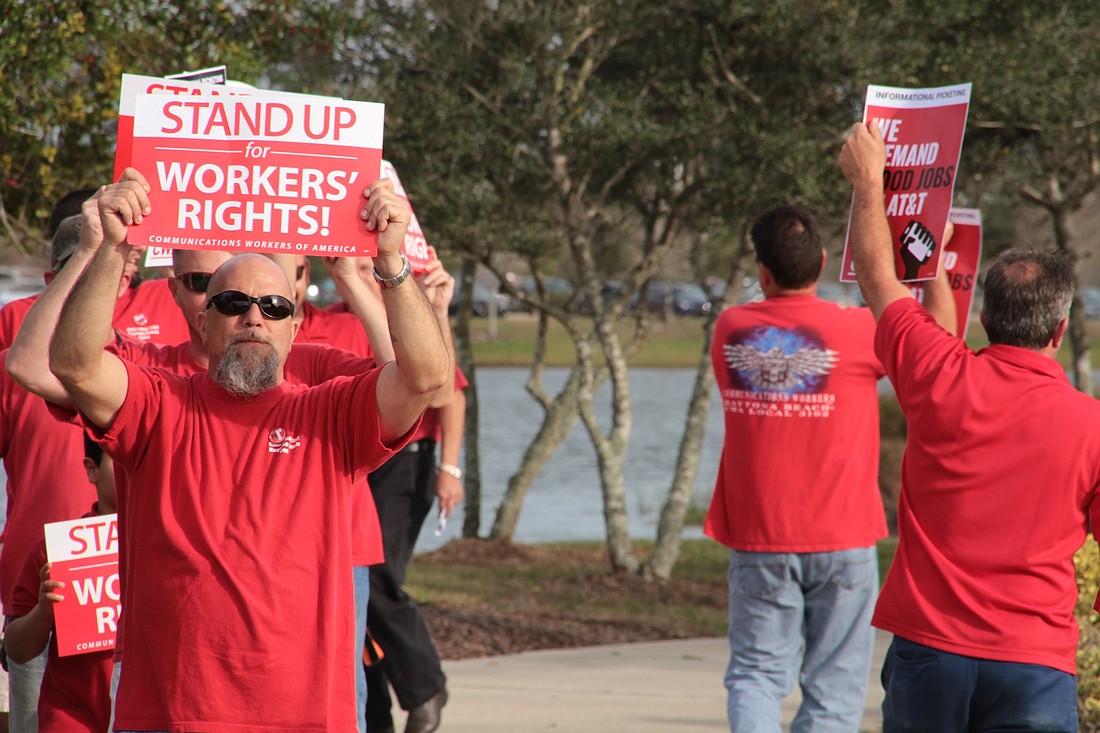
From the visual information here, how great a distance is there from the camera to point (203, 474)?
3086 millimetres

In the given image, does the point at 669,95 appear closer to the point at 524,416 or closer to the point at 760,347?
the point at 760,347

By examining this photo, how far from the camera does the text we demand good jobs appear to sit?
10.4ft

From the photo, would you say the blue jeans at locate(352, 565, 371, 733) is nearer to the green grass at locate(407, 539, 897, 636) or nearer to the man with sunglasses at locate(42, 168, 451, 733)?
the man with sunglasses at locate(42, 168, 451, 733)

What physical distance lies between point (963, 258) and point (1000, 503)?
200 cm

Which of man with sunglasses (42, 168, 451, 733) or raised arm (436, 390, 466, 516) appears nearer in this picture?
man with sunglasses (42, 168, 451, 733)

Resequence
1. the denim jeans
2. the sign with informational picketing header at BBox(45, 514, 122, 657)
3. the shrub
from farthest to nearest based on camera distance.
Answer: the shrub < the denim jeans < the sign with informational picketing header at BBox(45, 514, 122, 657)

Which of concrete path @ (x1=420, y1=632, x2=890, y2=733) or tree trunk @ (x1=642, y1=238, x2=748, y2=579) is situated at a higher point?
tree trunk @ (x1=642, y1=238, x2=748, y2=579)

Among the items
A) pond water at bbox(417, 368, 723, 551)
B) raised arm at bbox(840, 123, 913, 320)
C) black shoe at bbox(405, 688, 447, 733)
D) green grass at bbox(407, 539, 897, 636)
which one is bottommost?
pond water at bbox(417, 368, 723, 551)

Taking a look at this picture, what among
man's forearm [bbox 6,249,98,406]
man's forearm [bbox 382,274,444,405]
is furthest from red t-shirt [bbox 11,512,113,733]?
man's forearm [bbox 382,274,444,405]

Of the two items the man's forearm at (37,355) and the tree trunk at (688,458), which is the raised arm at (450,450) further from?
the tree trunk at (688,458)

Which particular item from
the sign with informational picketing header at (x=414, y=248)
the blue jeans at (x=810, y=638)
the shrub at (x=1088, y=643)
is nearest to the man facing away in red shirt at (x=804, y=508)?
the blue jeans at (x=810, y=638)

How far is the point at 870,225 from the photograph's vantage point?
3916 millimetres

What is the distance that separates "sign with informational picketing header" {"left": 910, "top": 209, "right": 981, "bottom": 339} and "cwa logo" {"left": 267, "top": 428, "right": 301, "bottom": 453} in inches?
113

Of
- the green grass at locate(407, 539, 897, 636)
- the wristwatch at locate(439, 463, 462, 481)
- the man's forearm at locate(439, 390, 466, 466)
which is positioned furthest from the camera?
the green grass at locate(407, 539, 897, 636)
